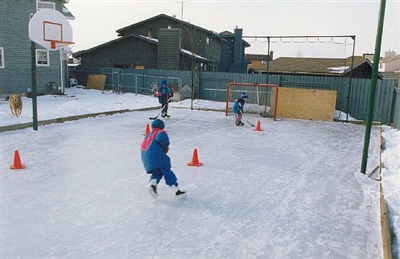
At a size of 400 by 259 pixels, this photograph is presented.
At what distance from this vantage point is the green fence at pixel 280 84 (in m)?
15.1

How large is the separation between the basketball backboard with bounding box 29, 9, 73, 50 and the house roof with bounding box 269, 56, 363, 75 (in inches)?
946

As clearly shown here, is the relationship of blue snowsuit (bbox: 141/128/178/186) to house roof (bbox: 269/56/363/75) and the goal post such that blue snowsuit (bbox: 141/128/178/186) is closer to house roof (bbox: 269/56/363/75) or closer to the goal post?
the goal post

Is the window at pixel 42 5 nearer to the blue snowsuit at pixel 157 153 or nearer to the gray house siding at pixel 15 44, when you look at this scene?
the gray house siding at pixel 15 44

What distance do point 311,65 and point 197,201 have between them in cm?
3210

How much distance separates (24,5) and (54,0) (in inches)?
79.9

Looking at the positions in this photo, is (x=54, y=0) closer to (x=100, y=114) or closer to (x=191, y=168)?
(x=100, y=114)

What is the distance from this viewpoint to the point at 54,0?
21.7 metres

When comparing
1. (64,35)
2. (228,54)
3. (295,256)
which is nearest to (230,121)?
(64,35)

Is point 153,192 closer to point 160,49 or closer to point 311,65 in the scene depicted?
point 160,49

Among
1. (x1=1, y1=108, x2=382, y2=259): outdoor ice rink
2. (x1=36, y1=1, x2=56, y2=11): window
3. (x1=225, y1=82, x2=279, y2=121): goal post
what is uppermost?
(x1=36, y1=1, x2=56, y2=11): window

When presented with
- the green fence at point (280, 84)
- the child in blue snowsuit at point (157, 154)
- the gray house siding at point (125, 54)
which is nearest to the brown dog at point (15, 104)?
the child in blue snowsuit at point (157, 154)

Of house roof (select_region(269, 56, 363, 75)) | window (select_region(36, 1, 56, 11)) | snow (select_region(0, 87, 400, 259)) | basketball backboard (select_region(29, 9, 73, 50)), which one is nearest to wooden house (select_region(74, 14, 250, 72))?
house roof (select_region(269, 56, 363, 75))

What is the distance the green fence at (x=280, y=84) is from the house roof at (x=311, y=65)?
13.9m

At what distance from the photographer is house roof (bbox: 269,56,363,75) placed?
3204 cm
